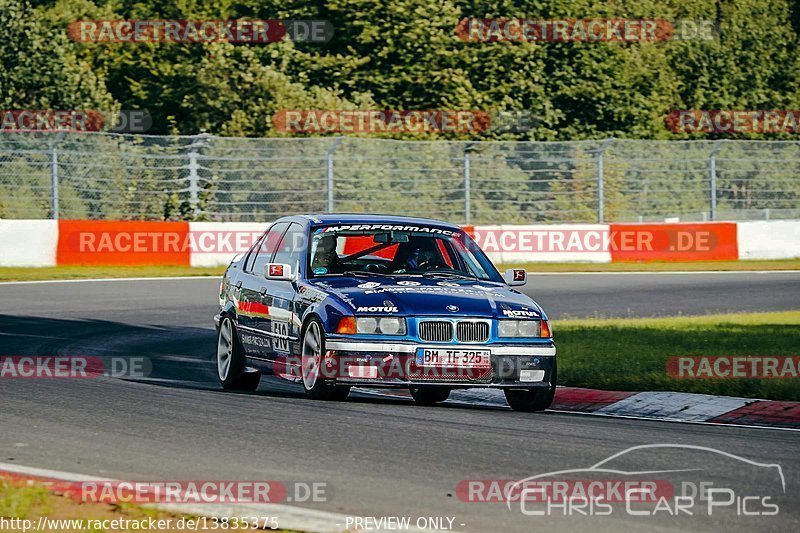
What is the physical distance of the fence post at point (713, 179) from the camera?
32.9 metres

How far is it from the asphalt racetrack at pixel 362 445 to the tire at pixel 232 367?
0.17 meters

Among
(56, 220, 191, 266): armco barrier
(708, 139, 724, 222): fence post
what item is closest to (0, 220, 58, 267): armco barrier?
(56, 220, 191, 266): armco barrier

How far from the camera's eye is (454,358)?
414 inches

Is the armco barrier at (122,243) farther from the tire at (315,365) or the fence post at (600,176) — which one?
the tire at (315,365)

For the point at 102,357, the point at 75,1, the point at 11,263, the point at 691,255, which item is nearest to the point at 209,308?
the point at 102,357

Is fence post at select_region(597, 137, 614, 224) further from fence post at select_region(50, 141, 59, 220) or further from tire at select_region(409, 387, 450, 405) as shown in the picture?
tire at select_region(409, 387, 450, 405)

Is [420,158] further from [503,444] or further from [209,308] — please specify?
[503,444]

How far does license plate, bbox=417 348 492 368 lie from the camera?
34.3ft

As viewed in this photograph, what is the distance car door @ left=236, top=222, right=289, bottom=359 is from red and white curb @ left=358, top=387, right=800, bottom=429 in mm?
1371

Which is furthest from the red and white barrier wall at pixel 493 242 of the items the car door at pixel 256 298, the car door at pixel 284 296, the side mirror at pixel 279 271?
the side mirror at pixel 279 271

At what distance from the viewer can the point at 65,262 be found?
90.7ft

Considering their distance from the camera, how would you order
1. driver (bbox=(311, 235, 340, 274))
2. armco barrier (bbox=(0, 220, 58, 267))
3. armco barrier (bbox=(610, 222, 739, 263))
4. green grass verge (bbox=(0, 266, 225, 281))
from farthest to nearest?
armco barrier (bbox=(610, 222, 739, 263)) < armco barrier (bbox=(0, 220, 58, 267)) < green grass verge (bbox=(0, 266, 225, 281)) < driver (bbox=(311, 235, 340, 274))

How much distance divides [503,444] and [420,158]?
79.5 feet

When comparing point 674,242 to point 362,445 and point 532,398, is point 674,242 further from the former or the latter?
point 362,445
